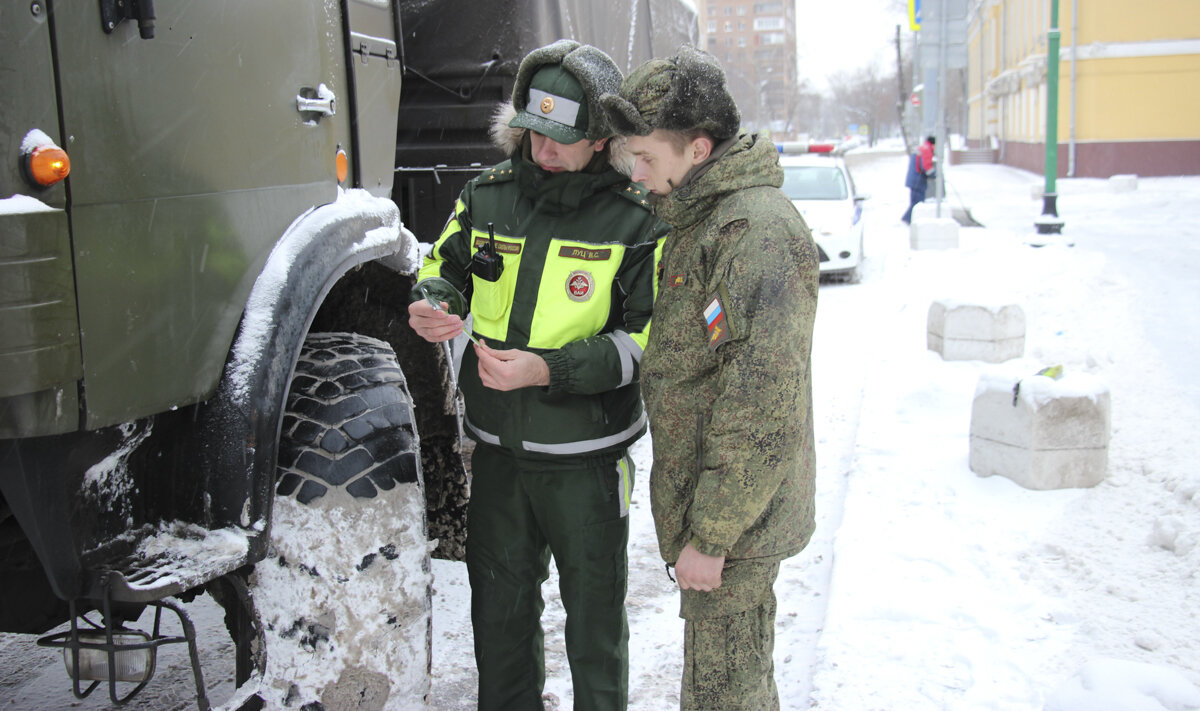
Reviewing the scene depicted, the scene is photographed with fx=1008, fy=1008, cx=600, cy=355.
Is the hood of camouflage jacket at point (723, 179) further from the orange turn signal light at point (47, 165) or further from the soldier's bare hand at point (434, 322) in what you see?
the orange turn signal light at point (47, 165)

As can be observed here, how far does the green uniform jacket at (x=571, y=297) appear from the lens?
2.47m

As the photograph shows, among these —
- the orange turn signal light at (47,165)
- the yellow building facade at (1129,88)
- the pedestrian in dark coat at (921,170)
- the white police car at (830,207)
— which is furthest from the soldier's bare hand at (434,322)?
the yellow building facade at (1129,88)

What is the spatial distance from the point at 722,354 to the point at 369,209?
3.38ft

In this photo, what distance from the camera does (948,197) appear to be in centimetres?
2316

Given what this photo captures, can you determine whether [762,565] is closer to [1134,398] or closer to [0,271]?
[0,271]

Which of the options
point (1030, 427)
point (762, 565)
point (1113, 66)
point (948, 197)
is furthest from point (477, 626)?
point (1113, 66)

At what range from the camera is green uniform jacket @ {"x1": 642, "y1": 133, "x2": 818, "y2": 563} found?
2.01 meters

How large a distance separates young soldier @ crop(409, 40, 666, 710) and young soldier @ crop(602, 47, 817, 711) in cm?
21

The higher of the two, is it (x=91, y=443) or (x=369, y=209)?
(x=369, y=209)

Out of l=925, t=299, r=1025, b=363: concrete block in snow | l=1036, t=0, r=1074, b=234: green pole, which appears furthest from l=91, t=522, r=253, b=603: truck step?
l=1036, t=0, r=1074, b=234: green pole

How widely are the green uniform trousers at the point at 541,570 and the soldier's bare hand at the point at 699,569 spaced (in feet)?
1.37

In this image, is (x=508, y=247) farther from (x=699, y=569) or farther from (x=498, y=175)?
(x=699, y=569)

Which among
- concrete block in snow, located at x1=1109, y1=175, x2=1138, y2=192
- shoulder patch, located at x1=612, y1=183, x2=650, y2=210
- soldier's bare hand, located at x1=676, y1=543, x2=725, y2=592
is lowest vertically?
soldier's bare hand, located at x1=676, y1=543, x2=725, y2=592

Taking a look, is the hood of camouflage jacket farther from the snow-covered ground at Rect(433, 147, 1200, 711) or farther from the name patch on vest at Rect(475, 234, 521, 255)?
the snow-covered ground at Rect(433, 147, 1200, 711)
